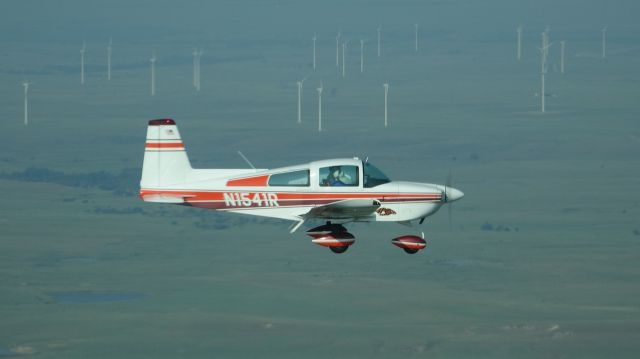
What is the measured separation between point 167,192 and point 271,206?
3.65 meters

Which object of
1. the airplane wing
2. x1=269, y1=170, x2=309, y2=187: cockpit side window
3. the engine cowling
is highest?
x1=269, y1=170, x2=309, y2=187: cockpit side window

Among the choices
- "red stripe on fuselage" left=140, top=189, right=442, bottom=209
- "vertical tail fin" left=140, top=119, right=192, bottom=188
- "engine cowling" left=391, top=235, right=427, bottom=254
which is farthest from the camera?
"engine cowling" left=391, top=235, right=427, bottom=254

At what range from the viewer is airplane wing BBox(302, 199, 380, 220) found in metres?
56.4

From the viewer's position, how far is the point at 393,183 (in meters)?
57.2

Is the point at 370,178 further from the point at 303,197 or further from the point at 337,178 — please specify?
the point at 303,197

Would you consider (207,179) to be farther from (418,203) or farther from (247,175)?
(418,203)

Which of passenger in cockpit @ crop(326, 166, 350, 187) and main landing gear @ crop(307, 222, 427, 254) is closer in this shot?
passenger in cockpit @ crop(326, 166, 350, 187)

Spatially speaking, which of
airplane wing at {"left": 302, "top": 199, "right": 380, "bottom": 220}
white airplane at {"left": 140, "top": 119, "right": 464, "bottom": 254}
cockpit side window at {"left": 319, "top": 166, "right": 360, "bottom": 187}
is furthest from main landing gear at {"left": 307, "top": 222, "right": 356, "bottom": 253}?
cockpit side window at {"left": 319, "top": 166, "right": 360, "bottom": 187}

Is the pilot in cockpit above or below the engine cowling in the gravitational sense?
above

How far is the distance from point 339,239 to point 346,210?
132 cm

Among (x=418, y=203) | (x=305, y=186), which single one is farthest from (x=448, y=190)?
(x=305, y=186)

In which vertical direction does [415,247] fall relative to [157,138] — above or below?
below

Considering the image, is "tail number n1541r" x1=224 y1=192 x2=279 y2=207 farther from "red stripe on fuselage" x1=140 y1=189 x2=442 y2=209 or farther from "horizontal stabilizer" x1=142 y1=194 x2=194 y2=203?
"horizontal stabilizer" x1=142 y1=194 x2=194 y2=203

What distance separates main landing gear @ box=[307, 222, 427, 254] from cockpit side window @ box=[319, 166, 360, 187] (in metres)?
1.87
